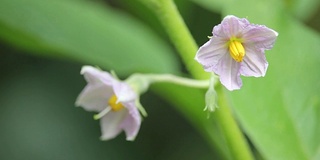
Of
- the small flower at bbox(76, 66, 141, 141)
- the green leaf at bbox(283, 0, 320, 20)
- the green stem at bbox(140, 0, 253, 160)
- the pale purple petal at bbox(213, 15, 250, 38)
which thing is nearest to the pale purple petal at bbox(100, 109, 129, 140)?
the small flower at bbox(76, 66, 141, 141)

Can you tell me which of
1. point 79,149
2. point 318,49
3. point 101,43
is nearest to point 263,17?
point 318,49

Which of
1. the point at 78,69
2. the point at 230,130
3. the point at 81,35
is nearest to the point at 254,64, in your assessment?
the point at 230,130

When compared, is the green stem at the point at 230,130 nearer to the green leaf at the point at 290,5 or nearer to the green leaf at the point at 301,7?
the green leaf at the point at 290,5

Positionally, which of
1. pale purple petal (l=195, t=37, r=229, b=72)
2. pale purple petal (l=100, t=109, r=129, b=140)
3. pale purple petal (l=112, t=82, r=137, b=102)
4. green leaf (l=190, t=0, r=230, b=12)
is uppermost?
pale purple petal (l=195, t=37, r=229, b=72)

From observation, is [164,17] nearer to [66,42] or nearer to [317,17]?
[66,42]

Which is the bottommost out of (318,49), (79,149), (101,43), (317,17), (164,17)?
(317,17)

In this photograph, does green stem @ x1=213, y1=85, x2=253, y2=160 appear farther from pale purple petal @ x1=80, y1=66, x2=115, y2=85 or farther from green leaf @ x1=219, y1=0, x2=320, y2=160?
pale purple petal @ x1=80, y1=66, x2=115, y2=85
